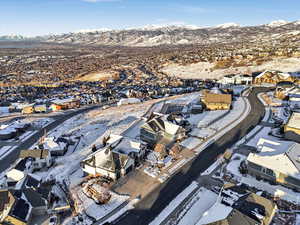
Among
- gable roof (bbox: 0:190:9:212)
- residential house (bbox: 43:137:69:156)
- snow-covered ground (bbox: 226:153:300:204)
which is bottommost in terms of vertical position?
residential house (bbox: 43:137:69:156)

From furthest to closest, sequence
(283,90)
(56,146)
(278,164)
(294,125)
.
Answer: (283,90)
(56,146)
(294,125)
(278,164)

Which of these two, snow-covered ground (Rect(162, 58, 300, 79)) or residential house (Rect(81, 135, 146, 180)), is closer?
residential house (Rect(81, 135, 146, 180))

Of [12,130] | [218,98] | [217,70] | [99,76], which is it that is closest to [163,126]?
[218,98]

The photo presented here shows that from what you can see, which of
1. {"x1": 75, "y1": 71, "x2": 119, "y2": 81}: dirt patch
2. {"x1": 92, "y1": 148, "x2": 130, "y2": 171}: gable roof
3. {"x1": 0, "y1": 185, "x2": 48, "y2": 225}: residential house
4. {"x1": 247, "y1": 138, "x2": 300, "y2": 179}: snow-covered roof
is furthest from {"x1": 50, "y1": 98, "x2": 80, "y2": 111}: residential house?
{"x1": 247, "y1": 138, "x2": 300, "y2": 179}: snow-covered roof

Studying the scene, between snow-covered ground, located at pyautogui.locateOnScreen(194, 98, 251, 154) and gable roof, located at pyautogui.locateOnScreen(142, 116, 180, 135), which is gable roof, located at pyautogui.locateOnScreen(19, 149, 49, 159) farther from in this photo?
snow-covered ground, located at pyautogui.locateOnScreen(194, 98, 251, 154)

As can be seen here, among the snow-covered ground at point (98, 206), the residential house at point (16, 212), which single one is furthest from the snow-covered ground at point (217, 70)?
the residential house at point (16, 212)

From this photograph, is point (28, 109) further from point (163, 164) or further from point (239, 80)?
point (239, 80)

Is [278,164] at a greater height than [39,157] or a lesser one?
greater

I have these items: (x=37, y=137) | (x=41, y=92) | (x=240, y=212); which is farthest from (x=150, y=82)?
(x=240, y=212)
